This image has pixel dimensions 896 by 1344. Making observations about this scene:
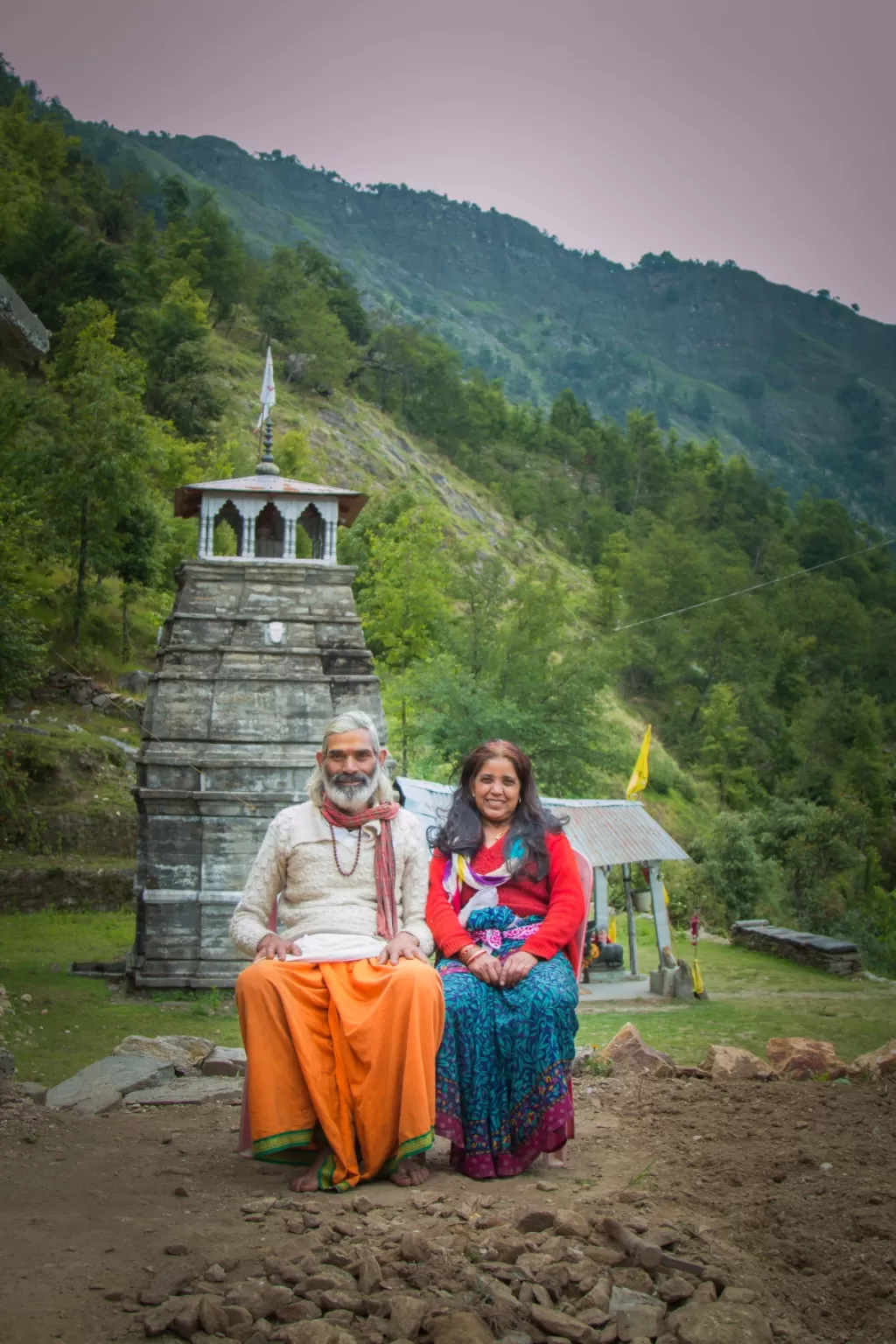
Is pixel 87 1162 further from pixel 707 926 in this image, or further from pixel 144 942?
pixel 707 926

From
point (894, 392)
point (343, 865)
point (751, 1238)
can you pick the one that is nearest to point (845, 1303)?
point (751, 1238)

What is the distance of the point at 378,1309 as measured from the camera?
3.19 m

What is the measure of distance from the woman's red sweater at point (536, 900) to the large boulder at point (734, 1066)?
2117 millimetres

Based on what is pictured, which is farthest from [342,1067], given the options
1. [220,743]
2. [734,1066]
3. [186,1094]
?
[220,743]

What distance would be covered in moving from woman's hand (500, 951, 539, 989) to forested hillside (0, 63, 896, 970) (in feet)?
52.5

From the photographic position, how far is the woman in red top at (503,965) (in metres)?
4.68

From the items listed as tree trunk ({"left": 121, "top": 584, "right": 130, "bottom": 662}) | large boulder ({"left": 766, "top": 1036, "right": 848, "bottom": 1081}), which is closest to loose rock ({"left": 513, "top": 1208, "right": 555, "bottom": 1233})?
large boulder ({"left": 766, "top": 1036, "right": 848, "bottom": 1081})

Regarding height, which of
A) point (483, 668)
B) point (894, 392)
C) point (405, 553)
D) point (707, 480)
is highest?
point (894, 392)

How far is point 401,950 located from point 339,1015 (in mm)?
395

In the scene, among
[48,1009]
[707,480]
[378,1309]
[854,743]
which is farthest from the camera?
[707,480]

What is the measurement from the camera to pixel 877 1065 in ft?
21.5

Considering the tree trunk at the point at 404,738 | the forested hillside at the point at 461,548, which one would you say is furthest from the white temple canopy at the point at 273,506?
the tree trunk at the point at 404,738

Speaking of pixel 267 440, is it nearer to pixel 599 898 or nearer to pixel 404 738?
pixel 599 898

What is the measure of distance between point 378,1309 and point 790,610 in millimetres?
60406
